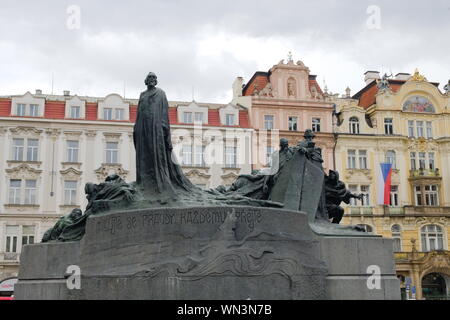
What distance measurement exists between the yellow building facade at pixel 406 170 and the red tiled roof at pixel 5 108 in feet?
73.3

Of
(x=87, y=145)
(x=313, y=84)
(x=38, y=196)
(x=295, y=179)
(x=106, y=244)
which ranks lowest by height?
(x=106, y=244)

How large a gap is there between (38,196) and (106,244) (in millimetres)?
28153

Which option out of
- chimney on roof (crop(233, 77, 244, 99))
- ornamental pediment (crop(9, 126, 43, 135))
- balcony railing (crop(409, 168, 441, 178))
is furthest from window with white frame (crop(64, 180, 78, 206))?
balcony railing (crop(409, 168, 441, 178))

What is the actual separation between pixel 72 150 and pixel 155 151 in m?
28.2

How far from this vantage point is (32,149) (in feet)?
125

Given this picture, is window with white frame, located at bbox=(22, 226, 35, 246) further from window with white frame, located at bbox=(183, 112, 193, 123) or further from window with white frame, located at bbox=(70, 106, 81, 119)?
window with white frame, located at bbox=(183, 112, 193, 123)

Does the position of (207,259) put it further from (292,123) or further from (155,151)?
(292,123)

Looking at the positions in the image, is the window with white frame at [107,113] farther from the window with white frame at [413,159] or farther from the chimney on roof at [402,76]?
the chimney on roof at [402,76]

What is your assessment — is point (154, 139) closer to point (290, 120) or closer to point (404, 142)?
point (290, 120)

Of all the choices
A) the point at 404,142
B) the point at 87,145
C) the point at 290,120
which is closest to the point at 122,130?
the point at 87,145

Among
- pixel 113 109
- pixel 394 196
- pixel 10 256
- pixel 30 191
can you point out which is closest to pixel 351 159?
pixel 394 196

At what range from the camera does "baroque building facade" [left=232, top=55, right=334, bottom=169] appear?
41938 millimetres

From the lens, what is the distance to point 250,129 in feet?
135

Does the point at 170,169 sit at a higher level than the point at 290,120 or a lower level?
lower
